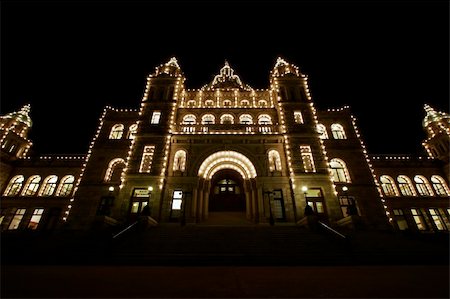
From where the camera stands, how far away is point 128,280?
700cm

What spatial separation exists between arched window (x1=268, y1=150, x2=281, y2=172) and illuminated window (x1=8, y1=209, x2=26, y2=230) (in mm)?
28235

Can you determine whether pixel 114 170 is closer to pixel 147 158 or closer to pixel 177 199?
pixel 147 158

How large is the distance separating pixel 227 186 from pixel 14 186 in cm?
2571

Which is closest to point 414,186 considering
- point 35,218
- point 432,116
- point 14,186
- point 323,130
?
point 432,116

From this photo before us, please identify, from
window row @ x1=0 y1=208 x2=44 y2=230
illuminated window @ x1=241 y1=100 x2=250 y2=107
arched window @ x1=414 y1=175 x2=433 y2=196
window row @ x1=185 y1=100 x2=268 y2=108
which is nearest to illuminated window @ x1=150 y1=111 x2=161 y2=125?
window row @ x1=185 y1=100 x2=268 y2=108

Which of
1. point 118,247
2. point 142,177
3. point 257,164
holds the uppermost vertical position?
point 257,164

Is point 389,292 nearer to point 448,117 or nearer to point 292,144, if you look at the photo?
point 292,144

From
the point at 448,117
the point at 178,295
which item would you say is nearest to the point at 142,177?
the point at 178,295

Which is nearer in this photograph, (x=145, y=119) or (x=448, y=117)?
(x=145, y=119)

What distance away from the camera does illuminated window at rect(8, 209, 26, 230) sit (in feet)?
79.8

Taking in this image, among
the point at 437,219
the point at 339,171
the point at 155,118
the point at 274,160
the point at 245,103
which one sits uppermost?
the point at 245,103

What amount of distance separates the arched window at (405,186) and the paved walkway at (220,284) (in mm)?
22891

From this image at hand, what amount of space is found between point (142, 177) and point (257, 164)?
11432mm

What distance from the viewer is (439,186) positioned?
2694cm
